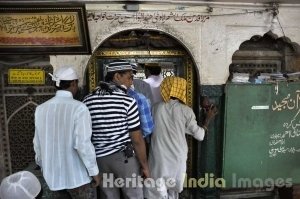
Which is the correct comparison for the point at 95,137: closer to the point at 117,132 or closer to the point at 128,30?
the point at 117,132

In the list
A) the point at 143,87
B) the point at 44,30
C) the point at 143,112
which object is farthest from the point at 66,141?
the point at 44,30

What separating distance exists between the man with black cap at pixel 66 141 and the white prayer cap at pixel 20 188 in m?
0.79

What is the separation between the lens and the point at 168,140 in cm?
359

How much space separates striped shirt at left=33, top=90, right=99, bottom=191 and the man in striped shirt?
6.3 inches

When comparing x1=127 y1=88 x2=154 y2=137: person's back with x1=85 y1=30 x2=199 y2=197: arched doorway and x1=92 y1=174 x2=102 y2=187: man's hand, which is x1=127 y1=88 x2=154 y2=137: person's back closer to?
x1=92 y1=174 x2=102 y2=187: man's hand

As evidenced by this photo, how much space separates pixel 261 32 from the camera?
4.49m

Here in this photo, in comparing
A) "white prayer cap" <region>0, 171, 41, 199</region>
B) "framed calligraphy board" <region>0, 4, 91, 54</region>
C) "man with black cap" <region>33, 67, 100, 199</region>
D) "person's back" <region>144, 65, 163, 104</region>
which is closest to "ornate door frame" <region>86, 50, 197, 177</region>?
"person's back" <region>144, 65, 163, 104</region>

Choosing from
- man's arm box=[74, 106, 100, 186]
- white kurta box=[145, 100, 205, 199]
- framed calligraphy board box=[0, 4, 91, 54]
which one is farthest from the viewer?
framed calligraphy board box=[0, 4, 91, 54]

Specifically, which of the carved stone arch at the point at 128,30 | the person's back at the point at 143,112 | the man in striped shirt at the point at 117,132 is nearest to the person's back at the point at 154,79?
the carved stone arch at the point at 128,30

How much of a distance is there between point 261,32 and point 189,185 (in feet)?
7.86

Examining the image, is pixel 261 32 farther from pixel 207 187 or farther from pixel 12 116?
pixel 12 116

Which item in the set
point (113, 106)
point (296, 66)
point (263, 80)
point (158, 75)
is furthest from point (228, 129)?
point (113, 106)

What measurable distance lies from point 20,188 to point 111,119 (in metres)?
1.12

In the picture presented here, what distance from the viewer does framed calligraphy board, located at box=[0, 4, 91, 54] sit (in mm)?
3730
